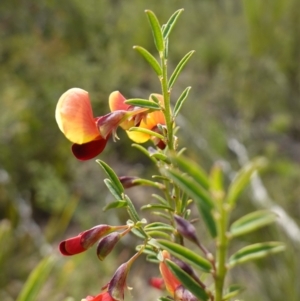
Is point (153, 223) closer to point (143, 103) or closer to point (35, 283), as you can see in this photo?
point (143, 103)

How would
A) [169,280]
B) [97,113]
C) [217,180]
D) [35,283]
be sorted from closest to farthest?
[217,180], [169,280], [35,283], [97,113]

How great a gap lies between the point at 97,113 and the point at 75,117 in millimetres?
2615

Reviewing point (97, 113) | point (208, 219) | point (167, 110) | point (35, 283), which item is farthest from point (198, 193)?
point (97, 113)

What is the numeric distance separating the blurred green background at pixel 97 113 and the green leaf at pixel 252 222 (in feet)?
6.39

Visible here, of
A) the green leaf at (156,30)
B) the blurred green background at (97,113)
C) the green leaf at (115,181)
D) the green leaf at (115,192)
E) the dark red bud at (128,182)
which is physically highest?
the green leaf at (156,30)

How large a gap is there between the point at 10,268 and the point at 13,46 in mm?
1680

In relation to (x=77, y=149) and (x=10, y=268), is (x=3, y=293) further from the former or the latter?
(x=77, y=149)

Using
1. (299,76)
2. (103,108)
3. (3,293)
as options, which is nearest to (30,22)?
(103,108)

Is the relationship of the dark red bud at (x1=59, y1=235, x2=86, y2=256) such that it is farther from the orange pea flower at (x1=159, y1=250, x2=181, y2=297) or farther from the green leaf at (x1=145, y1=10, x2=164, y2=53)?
the green leaf at (x1=145, y1=10, x2=164, y2=53)

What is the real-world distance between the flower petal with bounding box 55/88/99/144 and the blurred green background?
1864 millimetres

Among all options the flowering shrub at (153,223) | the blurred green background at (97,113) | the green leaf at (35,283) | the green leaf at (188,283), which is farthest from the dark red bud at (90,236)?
the blurred green background at (97,113)

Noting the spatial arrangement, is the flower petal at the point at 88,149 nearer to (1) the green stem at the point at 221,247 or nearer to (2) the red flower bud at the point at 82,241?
(2) the red flower bud at the point at 82,241

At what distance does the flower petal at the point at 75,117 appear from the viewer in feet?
1.20

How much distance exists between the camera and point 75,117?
0.37m
